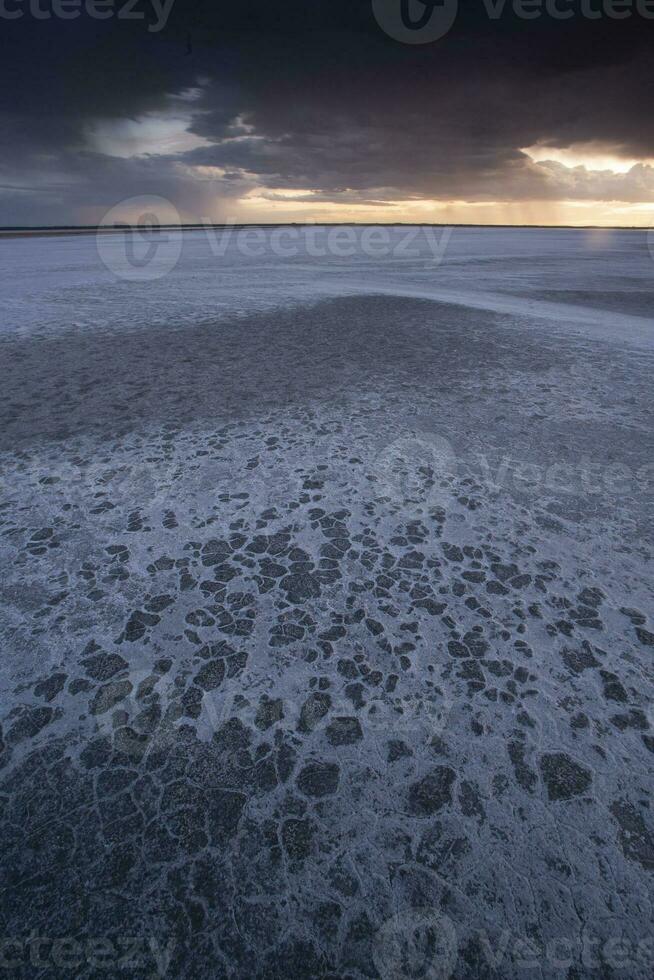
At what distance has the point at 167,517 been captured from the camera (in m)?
5.00

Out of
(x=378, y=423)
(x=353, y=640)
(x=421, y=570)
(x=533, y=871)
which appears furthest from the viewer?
(x=378, y=423)

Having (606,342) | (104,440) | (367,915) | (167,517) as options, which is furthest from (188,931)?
(606,342)

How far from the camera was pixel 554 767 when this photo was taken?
2764 mm

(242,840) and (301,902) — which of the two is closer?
(301,902)

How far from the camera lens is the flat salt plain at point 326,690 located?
217 centimetres

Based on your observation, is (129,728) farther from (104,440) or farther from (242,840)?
(104,440)

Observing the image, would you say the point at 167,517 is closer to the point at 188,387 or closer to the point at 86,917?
the point at 86,917

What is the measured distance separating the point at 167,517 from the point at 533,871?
4.05 metres

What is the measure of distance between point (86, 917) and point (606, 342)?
14.0 meters

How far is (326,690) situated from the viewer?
322 centimetres

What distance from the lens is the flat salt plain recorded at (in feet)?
7.11

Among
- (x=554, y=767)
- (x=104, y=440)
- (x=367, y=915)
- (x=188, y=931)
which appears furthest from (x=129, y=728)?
(x=104, y=440)

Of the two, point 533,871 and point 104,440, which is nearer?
point 533,871

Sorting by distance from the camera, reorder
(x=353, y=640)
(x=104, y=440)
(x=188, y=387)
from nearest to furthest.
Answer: (x=353, y=640), (x=104, y=440), (x=188, y=387)
